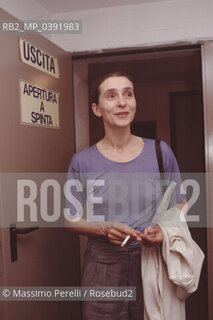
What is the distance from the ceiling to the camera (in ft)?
5.66

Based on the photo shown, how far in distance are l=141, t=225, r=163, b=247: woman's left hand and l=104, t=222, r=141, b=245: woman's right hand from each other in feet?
0.08

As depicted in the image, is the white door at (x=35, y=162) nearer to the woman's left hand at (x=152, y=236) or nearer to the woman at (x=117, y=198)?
the woman at (x=117, y=198)

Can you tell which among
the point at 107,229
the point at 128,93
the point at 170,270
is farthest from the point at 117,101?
the point at 170,270

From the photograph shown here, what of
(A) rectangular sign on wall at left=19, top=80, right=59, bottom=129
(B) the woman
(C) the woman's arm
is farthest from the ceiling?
(C) the woman's arm

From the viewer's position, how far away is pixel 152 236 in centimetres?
105

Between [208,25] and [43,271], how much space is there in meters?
1.52

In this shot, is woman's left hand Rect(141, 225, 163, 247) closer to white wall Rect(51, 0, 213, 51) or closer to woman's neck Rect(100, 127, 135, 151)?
woman's neck Rect(100, 127, 135, 151)

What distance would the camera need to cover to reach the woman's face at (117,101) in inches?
48.5

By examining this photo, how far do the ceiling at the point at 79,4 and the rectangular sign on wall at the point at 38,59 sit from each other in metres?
0.39

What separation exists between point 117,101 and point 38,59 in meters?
0.45

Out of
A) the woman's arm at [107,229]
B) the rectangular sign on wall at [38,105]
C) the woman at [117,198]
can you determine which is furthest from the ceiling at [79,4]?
the woman's arm at [107,229]

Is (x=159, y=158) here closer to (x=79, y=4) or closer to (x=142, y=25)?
(x=142, y=25)

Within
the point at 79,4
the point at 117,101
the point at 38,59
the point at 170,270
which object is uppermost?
the point at 79,4

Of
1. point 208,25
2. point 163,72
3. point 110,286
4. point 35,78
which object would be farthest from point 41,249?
point 163,72
